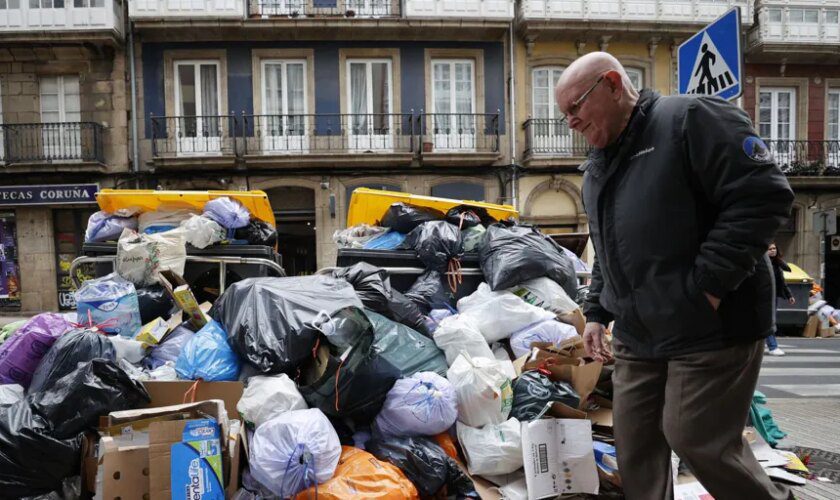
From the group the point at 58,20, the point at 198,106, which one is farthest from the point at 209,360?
the point at 58,20

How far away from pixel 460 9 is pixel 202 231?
38.0 ft

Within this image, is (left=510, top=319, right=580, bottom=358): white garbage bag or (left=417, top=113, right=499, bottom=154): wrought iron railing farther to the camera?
(left=417, top=113, right=499, bottom=154): wrought iron railing

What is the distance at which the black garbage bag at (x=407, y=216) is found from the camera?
4.85 m

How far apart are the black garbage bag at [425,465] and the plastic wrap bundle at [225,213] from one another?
3.04 meters

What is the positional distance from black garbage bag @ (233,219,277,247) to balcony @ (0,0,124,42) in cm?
1134

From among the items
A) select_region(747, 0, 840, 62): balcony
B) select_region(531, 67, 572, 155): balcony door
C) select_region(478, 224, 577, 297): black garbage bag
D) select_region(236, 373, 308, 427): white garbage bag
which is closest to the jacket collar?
select_region(236, 373, 308, 427): white garbage bag

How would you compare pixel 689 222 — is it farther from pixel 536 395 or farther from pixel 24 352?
pixel 24 352

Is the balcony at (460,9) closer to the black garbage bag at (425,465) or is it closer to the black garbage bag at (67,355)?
the black garbage bag at (67,355)

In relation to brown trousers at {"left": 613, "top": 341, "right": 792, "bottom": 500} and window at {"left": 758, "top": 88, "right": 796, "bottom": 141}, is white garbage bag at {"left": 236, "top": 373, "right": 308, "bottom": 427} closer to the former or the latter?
brown trousers at {"left": 613, "top": 341, "right": 792, "bottom": 500}

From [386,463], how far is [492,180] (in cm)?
1276

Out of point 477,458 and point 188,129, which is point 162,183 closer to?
point 188,129

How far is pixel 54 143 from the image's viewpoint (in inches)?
543

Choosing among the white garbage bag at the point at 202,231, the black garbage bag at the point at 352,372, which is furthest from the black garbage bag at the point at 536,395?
the white garbage bag at the point at 202,231

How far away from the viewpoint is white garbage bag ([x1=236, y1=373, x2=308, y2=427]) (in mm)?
2566
